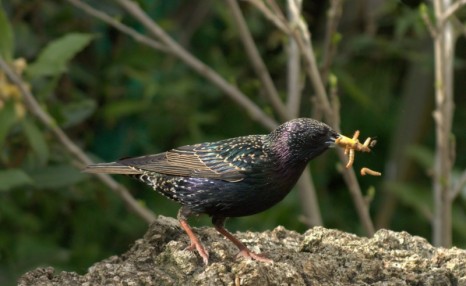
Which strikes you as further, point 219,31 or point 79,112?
point 219,31

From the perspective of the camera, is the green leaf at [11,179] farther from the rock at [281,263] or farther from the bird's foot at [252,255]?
the bird's foot at [252,255]

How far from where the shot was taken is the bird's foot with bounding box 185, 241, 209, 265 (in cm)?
426

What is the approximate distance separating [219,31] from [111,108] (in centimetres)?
135

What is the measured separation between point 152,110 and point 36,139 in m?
1.43

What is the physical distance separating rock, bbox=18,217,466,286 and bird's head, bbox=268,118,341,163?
1.01ft

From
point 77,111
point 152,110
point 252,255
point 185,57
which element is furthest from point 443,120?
point 152,110

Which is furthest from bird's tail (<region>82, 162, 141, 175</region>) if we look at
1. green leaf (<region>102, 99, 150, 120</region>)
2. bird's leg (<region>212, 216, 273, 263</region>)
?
green leaf (<region>102, 99, 150, 120</region>)

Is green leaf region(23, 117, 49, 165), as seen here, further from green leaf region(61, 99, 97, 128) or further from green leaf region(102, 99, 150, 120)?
green leaf region(102, 99, 150, 120)

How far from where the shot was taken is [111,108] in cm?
735

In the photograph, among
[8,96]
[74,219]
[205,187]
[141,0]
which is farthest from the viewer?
[74,219]

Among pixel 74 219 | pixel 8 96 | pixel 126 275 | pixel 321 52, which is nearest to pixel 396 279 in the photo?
pixel 126 275

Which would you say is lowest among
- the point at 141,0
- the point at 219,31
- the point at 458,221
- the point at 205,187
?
the point at 205,187

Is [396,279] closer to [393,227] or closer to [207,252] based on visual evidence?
[207,252]

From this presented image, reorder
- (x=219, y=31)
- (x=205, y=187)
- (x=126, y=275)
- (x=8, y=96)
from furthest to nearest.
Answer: (x=219, y=31) → (x=8, y=96) → (x=205, y=187) → (x=126, y=275)
